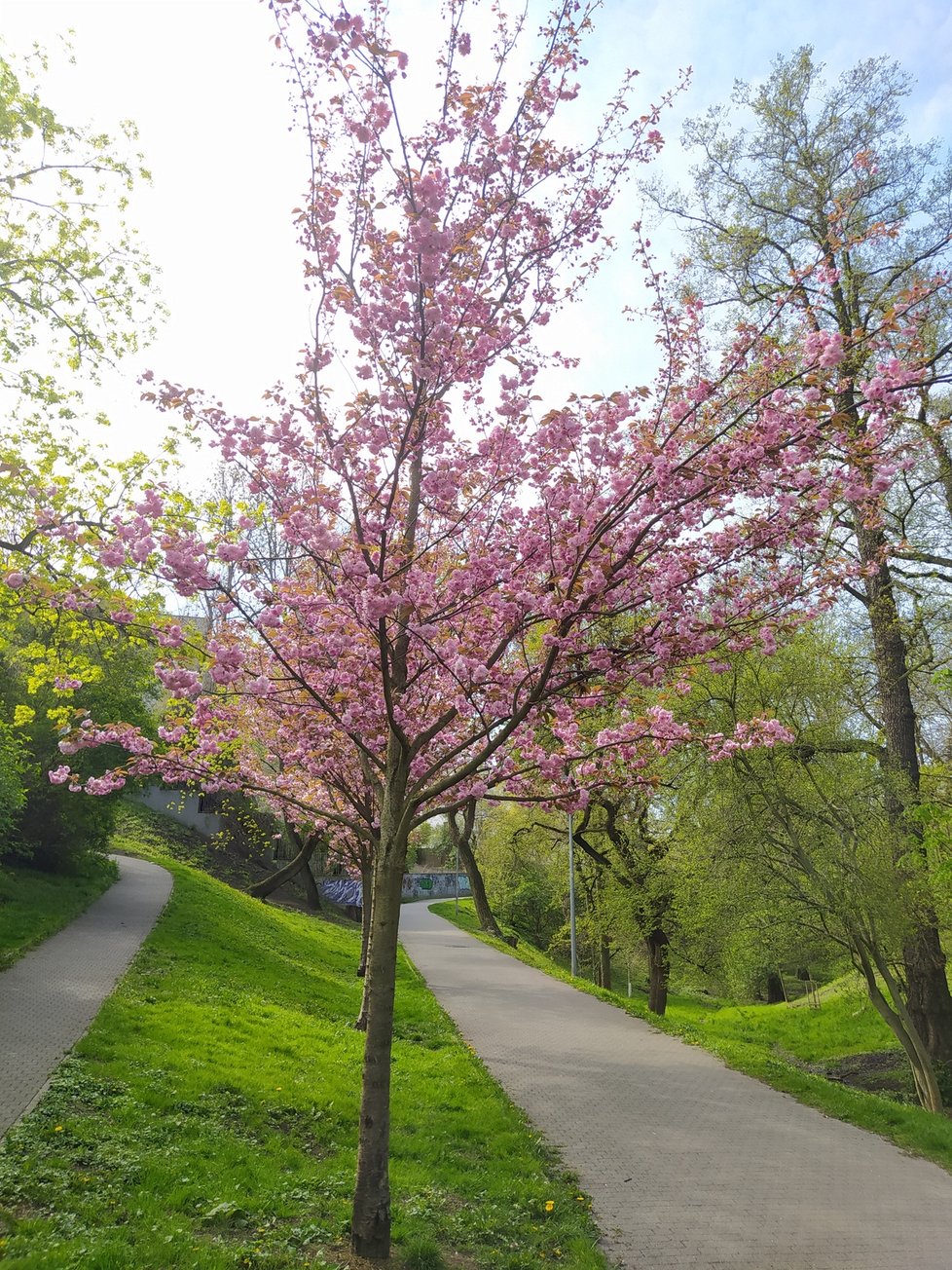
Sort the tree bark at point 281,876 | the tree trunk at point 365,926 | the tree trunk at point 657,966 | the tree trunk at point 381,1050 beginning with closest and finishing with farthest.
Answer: the tree trunk at point 381,1050
the tree trunk at point 365,926
the tree trunk at point 657,966
the tree bark at point 281,876

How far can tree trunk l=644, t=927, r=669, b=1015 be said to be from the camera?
16797 millimetres

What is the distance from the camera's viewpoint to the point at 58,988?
33.1ft

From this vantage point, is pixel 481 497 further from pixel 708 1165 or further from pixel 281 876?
pixel 281 876

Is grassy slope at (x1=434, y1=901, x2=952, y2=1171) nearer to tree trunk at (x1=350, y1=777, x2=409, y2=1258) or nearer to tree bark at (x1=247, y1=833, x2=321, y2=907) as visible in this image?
tree trunk at (x1=350, y1=777, x2=409, y2=1258)

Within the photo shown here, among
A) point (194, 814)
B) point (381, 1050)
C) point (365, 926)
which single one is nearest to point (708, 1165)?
point (381, 1050)

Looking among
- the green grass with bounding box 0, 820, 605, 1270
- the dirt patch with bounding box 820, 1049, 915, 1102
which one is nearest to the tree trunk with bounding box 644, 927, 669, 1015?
the dirt patch with bounding box 820, 1049, 915, 1102

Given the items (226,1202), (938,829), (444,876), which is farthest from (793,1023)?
(444,876)

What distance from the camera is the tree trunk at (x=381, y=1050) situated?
478 centimetres

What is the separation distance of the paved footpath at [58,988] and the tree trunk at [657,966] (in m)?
10.0

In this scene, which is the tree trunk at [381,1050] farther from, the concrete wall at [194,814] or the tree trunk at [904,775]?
the concrete wall at [194,814]

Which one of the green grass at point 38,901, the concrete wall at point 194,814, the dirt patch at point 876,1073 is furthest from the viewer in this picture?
the concrete wall at point 194,814

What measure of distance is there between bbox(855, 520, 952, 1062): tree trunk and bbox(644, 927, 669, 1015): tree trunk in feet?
19.6

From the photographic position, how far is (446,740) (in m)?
7.57

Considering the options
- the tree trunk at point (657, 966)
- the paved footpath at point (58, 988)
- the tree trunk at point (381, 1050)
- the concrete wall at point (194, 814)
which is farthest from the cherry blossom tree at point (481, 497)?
the concrete wall at point (194, 814)
